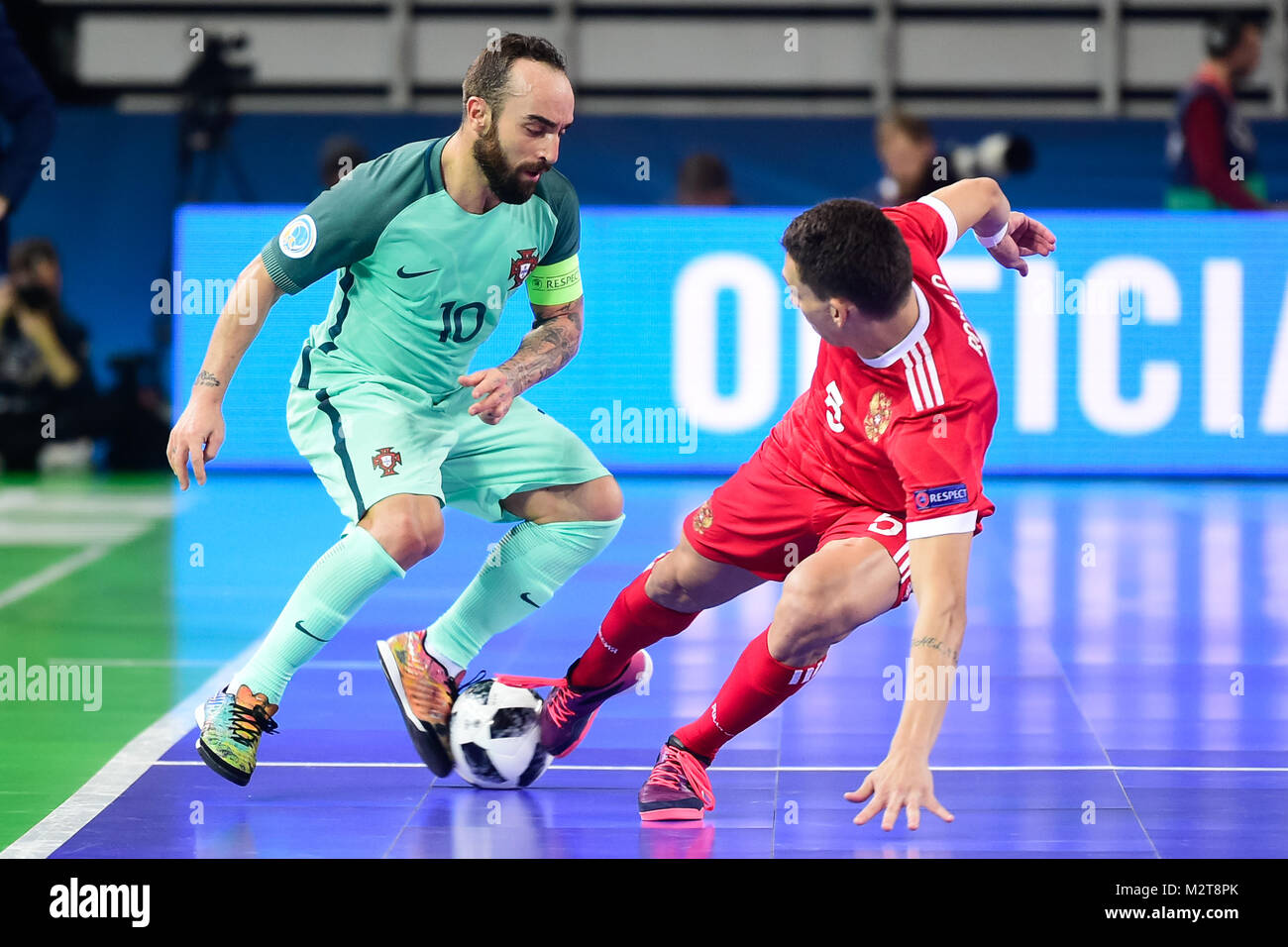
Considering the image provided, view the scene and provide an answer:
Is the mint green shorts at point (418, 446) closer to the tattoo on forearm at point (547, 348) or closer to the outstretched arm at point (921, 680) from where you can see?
the tattoo on forearm at point (547, 348)

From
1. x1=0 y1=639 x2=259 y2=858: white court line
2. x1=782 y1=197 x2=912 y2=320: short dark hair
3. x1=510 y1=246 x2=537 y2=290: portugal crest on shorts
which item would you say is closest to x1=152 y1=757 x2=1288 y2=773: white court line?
x1=0 y1=639 x2=259 y2=858: white court line

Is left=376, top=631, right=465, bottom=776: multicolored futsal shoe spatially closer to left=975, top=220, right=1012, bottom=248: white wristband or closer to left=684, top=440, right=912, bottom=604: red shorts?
left=684, top=440, right=912, bottom=604: red shorts

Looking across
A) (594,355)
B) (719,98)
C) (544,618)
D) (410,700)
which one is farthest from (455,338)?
(719,98)

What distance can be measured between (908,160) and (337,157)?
3572 mm

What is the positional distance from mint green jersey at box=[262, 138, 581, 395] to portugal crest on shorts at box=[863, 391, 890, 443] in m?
1.06

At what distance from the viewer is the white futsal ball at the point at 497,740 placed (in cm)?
438

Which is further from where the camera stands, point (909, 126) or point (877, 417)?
point (909, 126)

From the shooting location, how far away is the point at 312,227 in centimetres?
426

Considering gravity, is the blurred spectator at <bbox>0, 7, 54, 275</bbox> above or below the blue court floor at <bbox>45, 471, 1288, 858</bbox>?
above

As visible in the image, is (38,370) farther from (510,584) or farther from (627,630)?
(627,630)

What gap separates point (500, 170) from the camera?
4297mm

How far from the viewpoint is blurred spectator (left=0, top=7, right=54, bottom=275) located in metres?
6.57

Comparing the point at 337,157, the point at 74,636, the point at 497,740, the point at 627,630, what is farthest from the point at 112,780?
the point at 337,157
